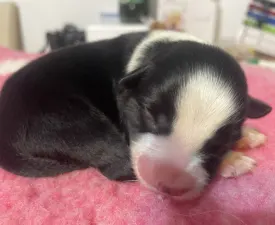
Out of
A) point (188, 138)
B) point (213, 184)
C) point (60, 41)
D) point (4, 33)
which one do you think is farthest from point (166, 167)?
point (4, 33)

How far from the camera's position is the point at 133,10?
344 centimetres

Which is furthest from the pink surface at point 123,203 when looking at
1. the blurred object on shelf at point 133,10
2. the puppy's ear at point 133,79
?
the blurred object on shelf at point 133,10

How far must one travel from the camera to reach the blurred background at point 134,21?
3320mm

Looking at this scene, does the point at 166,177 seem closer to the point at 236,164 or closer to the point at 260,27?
the point at 236,164

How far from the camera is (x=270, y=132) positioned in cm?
160

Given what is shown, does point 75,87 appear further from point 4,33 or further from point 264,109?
point 4,33

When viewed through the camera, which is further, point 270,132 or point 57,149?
point 270,132

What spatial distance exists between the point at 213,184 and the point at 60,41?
8.41 ft

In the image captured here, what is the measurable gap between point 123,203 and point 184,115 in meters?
0.39

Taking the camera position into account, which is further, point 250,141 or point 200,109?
point 250,141

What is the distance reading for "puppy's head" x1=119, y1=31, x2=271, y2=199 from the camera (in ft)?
3.42

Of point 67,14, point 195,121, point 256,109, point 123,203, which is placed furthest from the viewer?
point 67,14

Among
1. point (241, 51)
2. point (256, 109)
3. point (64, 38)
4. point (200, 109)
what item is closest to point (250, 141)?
point (256, 109)

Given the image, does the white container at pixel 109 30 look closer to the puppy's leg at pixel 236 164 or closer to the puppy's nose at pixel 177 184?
the puppy's leg at pixel 236 164
